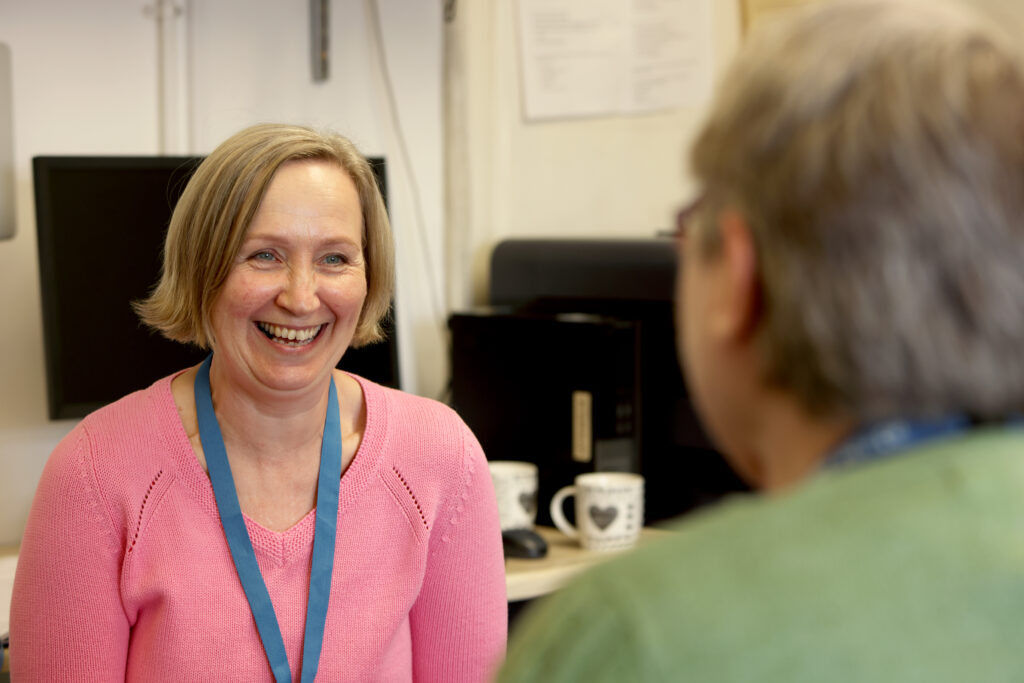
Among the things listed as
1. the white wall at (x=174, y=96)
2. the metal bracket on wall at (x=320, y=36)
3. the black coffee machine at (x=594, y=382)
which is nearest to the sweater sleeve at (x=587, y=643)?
the black coffee machine at (x=594, y=382)

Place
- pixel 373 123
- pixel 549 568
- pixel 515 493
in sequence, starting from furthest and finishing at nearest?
pixel 373 123 < pixel 515 493 < pixel 549 568

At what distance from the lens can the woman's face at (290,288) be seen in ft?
3.95

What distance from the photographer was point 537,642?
46 cm

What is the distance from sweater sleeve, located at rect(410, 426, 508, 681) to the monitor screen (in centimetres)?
61

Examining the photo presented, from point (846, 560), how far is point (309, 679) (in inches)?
33.3

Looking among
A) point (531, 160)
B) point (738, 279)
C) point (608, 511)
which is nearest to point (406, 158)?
point (531, 160)

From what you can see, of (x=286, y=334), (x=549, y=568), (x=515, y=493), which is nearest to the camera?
(x=286, y=334)

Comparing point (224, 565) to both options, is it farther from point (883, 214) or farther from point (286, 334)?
point (883, 214)

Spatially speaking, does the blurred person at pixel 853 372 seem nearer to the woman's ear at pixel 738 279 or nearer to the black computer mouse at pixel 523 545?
the woman's ear at pixel 738 279

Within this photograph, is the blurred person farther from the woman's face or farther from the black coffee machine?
the black coffee machine

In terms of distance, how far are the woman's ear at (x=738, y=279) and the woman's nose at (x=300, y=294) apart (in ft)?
2.49

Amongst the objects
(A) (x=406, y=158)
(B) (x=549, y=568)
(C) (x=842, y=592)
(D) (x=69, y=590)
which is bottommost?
(B) (x=549, y=568)

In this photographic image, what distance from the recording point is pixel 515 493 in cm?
176

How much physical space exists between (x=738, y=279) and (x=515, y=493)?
1293 millimetres
